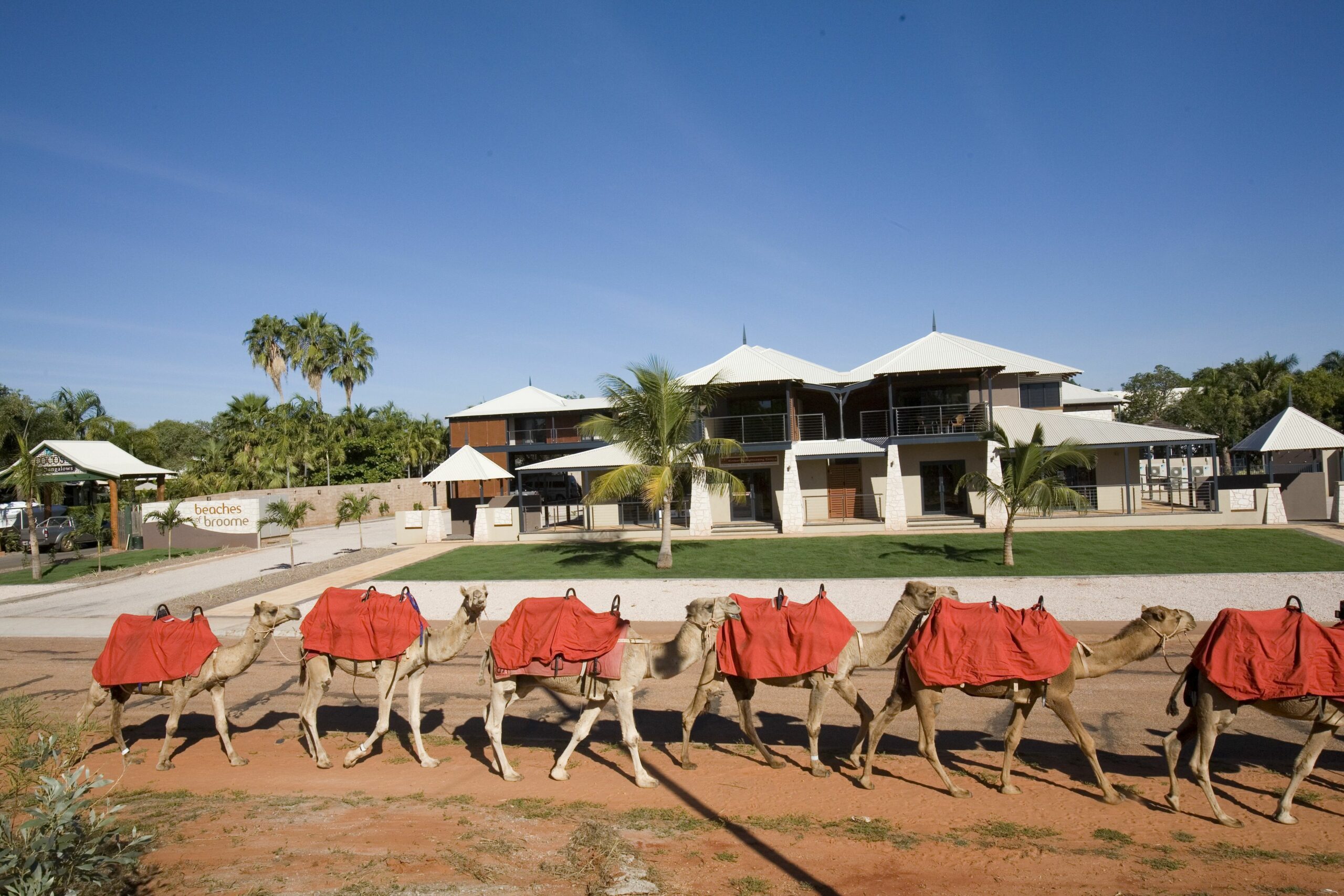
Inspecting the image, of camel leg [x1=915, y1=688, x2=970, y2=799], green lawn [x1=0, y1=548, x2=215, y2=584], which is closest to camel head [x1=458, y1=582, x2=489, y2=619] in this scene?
camel leg [x1=915, y1=688, x2=970, y2=799]

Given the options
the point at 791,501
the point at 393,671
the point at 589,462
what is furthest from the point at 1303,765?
the point at 589,462

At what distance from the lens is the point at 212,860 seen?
5977 millimetres

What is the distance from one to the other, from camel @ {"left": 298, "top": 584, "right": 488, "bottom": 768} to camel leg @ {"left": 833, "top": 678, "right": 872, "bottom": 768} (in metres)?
3.72

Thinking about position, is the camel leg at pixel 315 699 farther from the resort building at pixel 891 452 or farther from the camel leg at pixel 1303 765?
the resort building at pixel 891 452

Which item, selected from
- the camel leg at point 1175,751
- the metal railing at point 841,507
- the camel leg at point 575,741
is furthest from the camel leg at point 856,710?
the metal railing at point 841,507

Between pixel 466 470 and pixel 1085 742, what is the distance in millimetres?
28885

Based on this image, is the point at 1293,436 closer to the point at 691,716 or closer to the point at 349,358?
the point at 691,716

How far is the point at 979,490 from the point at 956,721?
1587 cm

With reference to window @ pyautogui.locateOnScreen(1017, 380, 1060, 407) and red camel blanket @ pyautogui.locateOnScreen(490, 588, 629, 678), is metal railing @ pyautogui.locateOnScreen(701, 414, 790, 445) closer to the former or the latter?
window @ pyautogui.locateOnScreen(1017, 380, 1060, 407)

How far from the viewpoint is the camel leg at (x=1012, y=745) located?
730 centimetres

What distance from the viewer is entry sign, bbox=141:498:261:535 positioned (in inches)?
1298

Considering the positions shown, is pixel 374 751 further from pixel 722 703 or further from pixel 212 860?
pixel 722 703

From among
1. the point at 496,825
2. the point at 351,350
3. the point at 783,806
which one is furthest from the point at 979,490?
the point at 351,350

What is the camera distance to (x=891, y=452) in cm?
3056
